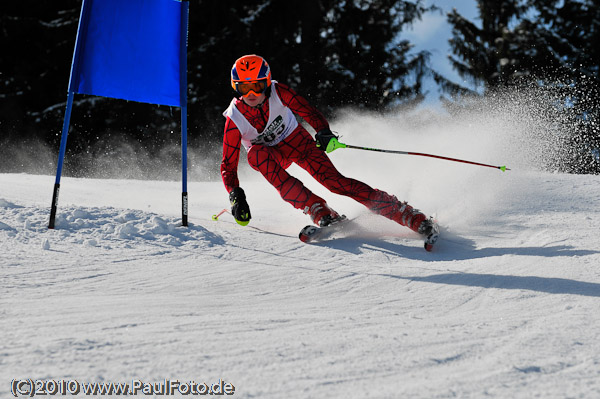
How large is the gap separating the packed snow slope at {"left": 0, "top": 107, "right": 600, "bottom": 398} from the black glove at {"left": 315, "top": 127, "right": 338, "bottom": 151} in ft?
1.93

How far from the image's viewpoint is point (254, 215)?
472cm

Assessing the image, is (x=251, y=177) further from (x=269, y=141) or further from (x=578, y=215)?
(x=578, y=215)

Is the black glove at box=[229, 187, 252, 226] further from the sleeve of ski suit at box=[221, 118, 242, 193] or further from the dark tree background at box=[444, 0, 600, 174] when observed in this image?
the dark tree background at box=[444, 0, 600, 174]

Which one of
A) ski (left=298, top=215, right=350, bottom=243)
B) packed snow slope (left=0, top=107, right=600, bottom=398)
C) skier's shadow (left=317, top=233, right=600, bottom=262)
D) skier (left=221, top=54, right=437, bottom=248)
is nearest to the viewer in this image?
packed snow slope (left=0, top=107, right=600, bottom=398)

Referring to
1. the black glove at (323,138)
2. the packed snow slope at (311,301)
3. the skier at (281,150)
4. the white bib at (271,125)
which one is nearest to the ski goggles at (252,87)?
the skier at (281,150)

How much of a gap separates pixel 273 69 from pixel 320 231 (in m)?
11.4

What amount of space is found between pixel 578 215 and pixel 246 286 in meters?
2.88

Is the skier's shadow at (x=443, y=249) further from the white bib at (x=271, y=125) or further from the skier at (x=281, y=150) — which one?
the white bib at (x=271, y=125)

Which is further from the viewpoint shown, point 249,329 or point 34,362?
point 249,329

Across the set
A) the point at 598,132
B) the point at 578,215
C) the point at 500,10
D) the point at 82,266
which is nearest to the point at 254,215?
the point at 82,266

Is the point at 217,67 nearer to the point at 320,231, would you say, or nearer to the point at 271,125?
the point at 271,125

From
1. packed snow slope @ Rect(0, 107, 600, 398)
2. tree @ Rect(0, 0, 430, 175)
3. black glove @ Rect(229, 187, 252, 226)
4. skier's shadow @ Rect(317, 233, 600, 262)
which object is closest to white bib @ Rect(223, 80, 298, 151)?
black glove @ Rect(229, 187, 252, 226)

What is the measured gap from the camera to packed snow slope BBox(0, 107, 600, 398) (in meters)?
1.58

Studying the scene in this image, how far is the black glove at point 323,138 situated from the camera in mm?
3971
